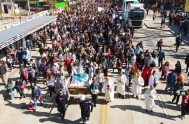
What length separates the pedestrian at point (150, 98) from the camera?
16.5 meters

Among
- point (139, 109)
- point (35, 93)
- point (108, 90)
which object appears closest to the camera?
point (35, 93)

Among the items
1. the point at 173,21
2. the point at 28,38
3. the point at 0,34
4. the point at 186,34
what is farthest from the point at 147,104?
the point at 173,21

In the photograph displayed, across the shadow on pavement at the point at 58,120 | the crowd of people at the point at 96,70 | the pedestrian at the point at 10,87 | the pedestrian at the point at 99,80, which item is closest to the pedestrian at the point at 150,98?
the crowd of people at the point at 96,70

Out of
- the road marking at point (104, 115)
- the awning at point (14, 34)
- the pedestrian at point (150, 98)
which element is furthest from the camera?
the awning at point (14, 34)

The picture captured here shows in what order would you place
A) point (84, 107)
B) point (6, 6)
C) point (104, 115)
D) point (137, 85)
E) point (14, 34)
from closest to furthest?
1. point (84, 107)
2. point (104, 115)
3. point (137, 85)
4. point (14, 34)
5. point (6, 6)

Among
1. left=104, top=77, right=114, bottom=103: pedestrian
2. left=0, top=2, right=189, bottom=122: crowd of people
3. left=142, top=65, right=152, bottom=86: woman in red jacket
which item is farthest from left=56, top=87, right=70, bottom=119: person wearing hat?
left=142, top=65, right=152, bottom=86: woman in red jacket

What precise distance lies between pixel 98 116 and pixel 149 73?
5063mm

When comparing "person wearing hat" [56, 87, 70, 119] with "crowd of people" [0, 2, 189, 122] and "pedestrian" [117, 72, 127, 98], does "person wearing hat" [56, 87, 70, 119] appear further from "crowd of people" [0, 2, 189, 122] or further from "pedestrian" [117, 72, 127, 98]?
"pedestrian" [117, 72, 127, 98]

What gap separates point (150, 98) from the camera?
1653cm

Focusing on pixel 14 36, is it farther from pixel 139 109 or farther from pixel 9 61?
pixel 139 109

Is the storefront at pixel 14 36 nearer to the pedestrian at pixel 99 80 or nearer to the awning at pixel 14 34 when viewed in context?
the awning at pixel 14 34

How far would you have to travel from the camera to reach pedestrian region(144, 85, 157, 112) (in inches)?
649

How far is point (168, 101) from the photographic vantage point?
18328 mm

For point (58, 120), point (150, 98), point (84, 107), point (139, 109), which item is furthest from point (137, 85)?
point (58, 120)
